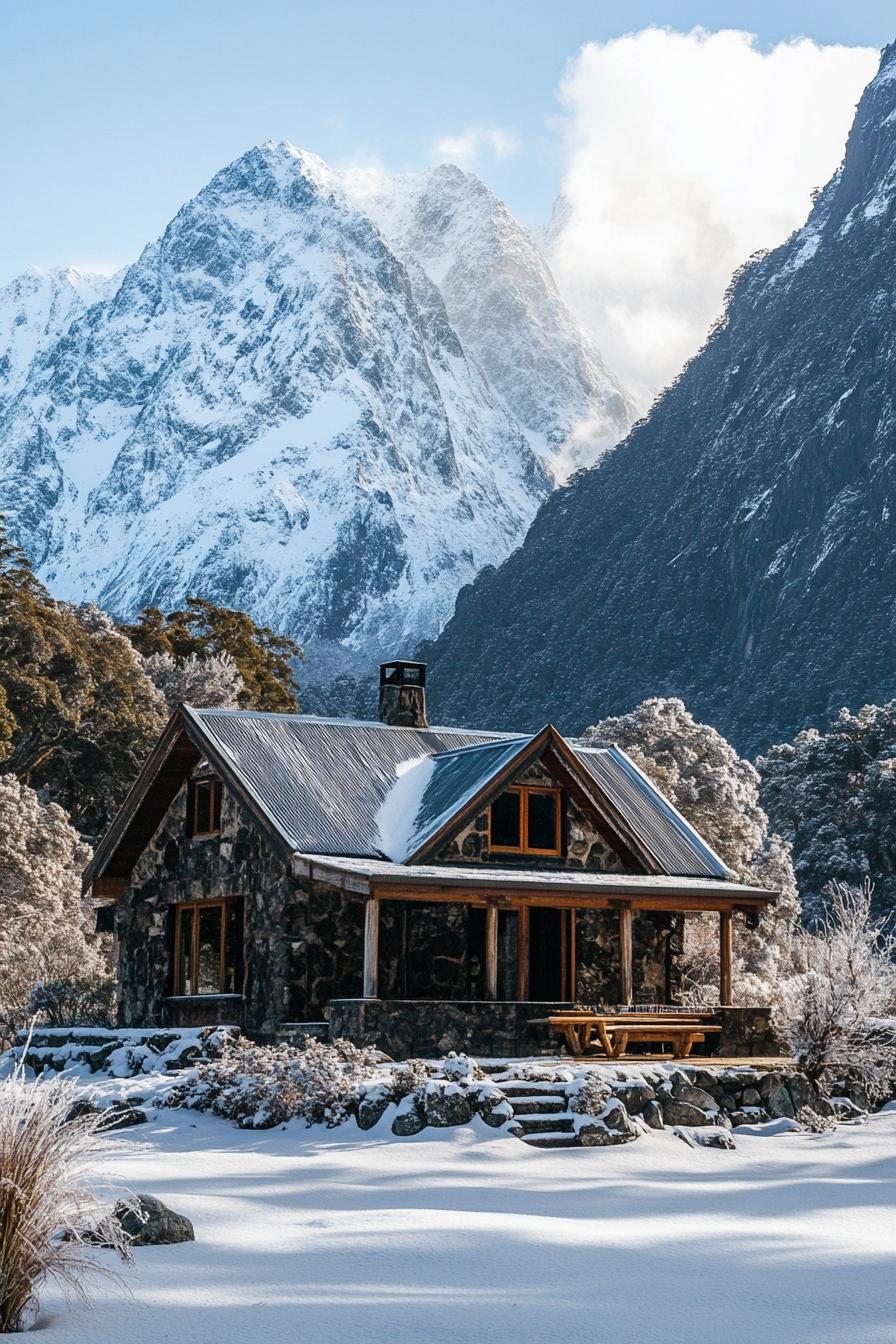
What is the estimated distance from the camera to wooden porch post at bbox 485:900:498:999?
23.5m

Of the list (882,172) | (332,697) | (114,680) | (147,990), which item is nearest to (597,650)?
(332,697)

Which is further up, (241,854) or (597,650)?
(597,650)

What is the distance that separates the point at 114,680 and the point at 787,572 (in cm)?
6681

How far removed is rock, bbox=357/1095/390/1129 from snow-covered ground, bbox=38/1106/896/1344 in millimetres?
141

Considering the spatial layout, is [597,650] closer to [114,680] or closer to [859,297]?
[859,297]

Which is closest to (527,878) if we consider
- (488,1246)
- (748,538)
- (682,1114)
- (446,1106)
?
(682,1114)

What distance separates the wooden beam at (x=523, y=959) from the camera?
2517cm

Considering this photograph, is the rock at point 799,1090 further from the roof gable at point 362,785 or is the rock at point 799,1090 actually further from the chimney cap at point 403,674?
the chimney cap at point 403,674

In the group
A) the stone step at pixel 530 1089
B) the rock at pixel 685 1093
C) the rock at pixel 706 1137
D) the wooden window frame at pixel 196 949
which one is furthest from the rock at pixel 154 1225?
the wooden window frame at pixel 196 949

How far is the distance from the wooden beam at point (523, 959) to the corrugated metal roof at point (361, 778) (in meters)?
2.07

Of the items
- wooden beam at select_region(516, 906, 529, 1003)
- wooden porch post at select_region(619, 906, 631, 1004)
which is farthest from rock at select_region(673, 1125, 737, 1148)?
wooden beam at select_region(516, 906, 529, 1003)

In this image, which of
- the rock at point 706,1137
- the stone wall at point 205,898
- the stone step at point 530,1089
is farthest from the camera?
the stone wall at point 205,898

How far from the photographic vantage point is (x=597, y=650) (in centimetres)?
11588

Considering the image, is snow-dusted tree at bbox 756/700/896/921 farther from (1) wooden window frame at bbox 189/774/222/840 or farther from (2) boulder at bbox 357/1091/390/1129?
(2) boulder at bbox 357/1091/390/1129
